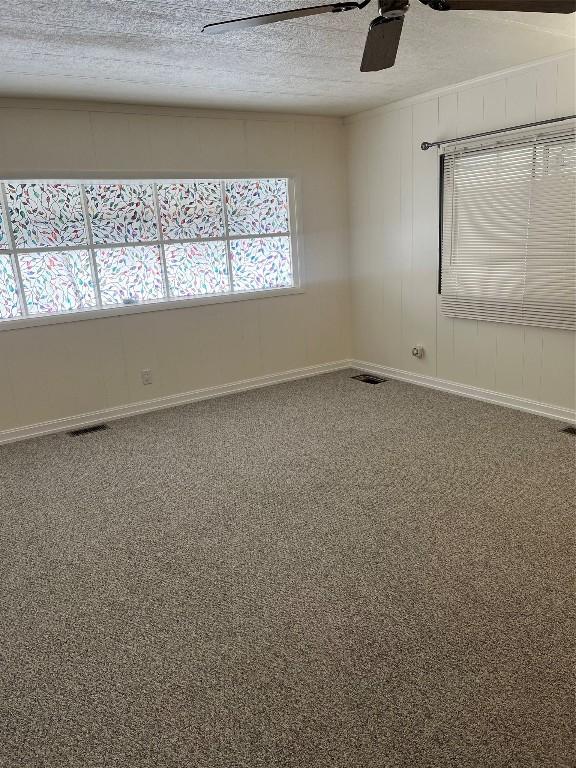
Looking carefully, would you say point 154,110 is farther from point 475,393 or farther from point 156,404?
point 475,393

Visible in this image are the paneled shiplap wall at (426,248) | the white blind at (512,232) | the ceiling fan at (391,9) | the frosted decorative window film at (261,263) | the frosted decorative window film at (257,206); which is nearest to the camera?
the ceiling fan at (391,9)

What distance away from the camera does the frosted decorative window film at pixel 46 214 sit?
3.98 m

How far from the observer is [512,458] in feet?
11.0

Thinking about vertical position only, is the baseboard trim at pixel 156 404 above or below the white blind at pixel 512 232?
below

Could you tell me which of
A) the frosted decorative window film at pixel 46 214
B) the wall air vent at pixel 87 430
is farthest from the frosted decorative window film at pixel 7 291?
the wall air vent at pixel 87 430

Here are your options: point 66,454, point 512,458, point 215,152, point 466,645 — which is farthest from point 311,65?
point 466,645

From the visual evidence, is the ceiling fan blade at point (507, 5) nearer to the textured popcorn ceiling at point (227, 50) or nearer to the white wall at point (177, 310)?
the textured popcorn ceiling at point (227, 50)

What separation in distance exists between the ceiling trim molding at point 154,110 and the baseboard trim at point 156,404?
2196 millimetres

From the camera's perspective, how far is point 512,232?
3.94m

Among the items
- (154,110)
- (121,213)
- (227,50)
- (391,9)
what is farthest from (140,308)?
(391,9)

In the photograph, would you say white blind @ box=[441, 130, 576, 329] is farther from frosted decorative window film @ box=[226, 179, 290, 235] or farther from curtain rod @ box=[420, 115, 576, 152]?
frosted decorative window film @ box=[226, 179, 290, 235]

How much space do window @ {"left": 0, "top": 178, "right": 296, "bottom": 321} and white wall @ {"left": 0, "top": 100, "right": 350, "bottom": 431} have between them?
146 millimetres

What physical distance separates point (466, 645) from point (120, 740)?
1.13 metres

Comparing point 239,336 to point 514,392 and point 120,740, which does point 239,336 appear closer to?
point 514,392
